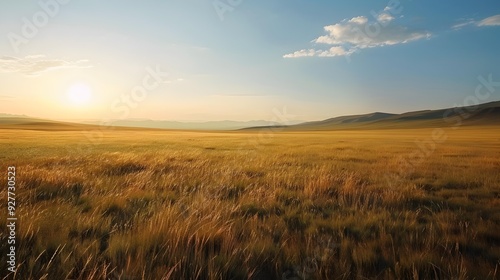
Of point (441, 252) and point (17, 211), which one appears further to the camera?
point (17, 211)

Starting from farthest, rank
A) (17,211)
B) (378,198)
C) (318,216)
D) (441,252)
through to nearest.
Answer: (378,198) → (318,216) → (17,211) → (441,252)

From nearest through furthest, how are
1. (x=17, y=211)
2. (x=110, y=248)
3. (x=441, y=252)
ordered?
(x=110, y=248) < (x=441, y=252) < (x=17, y=211)

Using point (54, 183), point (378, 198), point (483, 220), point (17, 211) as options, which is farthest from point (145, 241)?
point (483, 220)

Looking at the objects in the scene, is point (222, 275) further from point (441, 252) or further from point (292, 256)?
point (441, 252)

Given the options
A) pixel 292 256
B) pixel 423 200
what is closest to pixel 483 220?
pixel 423 200

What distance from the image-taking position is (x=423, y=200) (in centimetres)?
615

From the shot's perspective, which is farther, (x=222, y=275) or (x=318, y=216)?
(x=318, y=216)

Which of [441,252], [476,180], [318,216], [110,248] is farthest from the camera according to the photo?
[476,180]

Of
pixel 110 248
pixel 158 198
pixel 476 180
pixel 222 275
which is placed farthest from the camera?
pixel 476 180

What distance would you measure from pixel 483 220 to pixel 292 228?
139 inches

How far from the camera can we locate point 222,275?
2.56 metres

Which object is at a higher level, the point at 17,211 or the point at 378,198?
the point at 17,211

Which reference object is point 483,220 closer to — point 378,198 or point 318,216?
point 378,198

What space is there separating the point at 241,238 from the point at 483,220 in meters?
4.38
